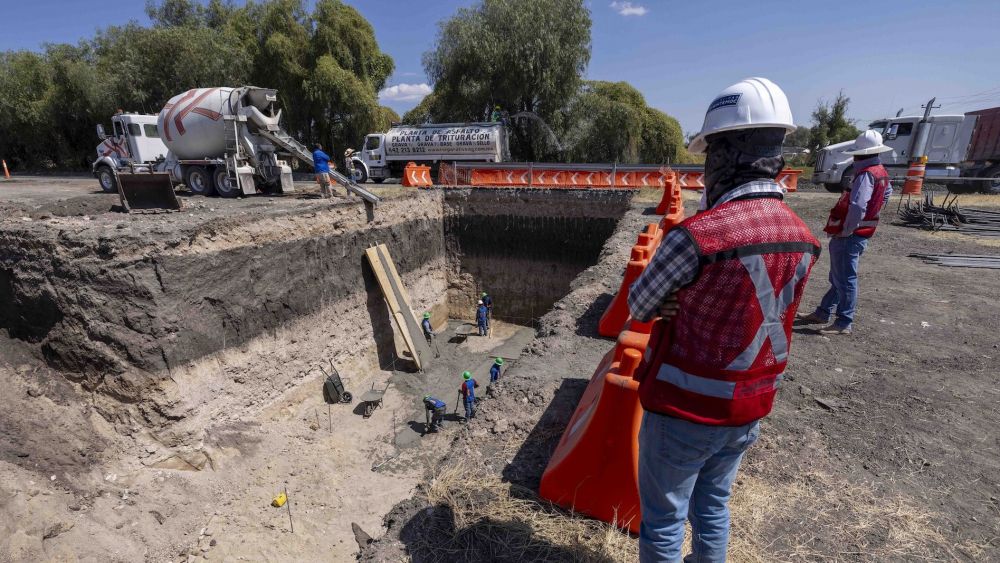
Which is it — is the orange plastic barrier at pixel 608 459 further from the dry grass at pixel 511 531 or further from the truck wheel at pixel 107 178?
the truck wheel at pixel 107 178

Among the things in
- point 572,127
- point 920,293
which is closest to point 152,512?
point 920,293

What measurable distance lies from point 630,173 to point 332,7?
1894 centimetres

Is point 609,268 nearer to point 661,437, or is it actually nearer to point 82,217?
point 661,437

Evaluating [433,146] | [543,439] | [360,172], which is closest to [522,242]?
[433,146]

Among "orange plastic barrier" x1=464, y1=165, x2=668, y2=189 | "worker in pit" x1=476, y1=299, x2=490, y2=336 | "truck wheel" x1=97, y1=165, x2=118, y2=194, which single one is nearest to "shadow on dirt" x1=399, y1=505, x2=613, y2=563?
"worker in pit" x1=476, y1=299, x2=490, y2=336

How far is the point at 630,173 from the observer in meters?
14.2

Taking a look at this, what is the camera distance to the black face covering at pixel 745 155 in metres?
1.62

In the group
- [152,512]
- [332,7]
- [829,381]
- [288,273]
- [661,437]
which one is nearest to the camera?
[661,437]

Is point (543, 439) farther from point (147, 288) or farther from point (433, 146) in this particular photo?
point (433, 146)

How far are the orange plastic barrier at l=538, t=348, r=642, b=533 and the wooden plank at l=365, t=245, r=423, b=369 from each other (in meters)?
8.06

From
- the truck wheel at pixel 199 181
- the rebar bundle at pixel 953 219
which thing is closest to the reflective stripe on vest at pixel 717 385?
the rebar bundle at pixel 953 219

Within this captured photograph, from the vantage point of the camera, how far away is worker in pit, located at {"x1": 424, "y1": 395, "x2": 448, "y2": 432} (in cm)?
754

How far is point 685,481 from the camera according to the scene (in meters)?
1.75

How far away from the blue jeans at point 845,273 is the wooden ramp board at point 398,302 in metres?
8.11
